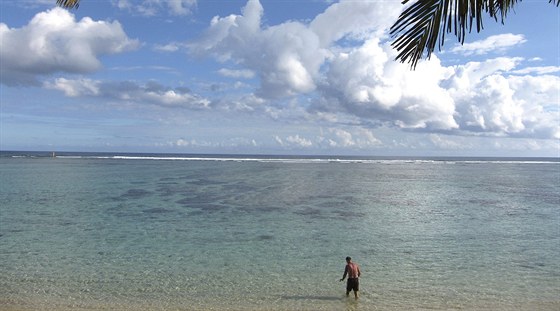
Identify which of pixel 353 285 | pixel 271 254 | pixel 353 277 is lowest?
pixel 271 254

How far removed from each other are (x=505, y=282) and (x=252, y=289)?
991 cm

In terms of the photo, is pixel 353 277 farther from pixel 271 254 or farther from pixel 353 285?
pixel 271 254

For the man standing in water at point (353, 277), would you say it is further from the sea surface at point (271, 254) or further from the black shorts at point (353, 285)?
the sea surface at point (271, 254)

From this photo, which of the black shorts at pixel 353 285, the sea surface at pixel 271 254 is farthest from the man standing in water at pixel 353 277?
the sea surface at pixel 271 254

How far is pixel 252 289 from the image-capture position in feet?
52.7

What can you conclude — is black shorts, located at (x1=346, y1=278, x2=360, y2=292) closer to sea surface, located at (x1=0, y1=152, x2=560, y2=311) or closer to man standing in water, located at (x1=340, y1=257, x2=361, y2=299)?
man standing in water, located at (x1=340, y1=257, x2=361, y2=299)

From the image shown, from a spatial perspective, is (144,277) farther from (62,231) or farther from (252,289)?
(62,231)

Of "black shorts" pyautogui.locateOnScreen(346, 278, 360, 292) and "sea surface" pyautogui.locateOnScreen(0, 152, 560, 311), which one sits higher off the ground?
"black shorts" pyautogui.locateOnScreen(346, 278, 360, 292)

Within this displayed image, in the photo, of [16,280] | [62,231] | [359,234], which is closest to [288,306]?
[16,280]

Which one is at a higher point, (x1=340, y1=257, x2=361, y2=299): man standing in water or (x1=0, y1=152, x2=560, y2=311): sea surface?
(x1=340, y1=257, x2=361, y2=299): man standing in water

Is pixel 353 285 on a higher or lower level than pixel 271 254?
higher

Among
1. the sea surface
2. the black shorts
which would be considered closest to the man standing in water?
the black shorts

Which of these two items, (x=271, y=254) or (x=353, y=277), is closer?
(x=353, y=277)

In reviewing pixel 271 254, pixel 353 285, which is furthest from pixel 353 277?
pixel 271 254
